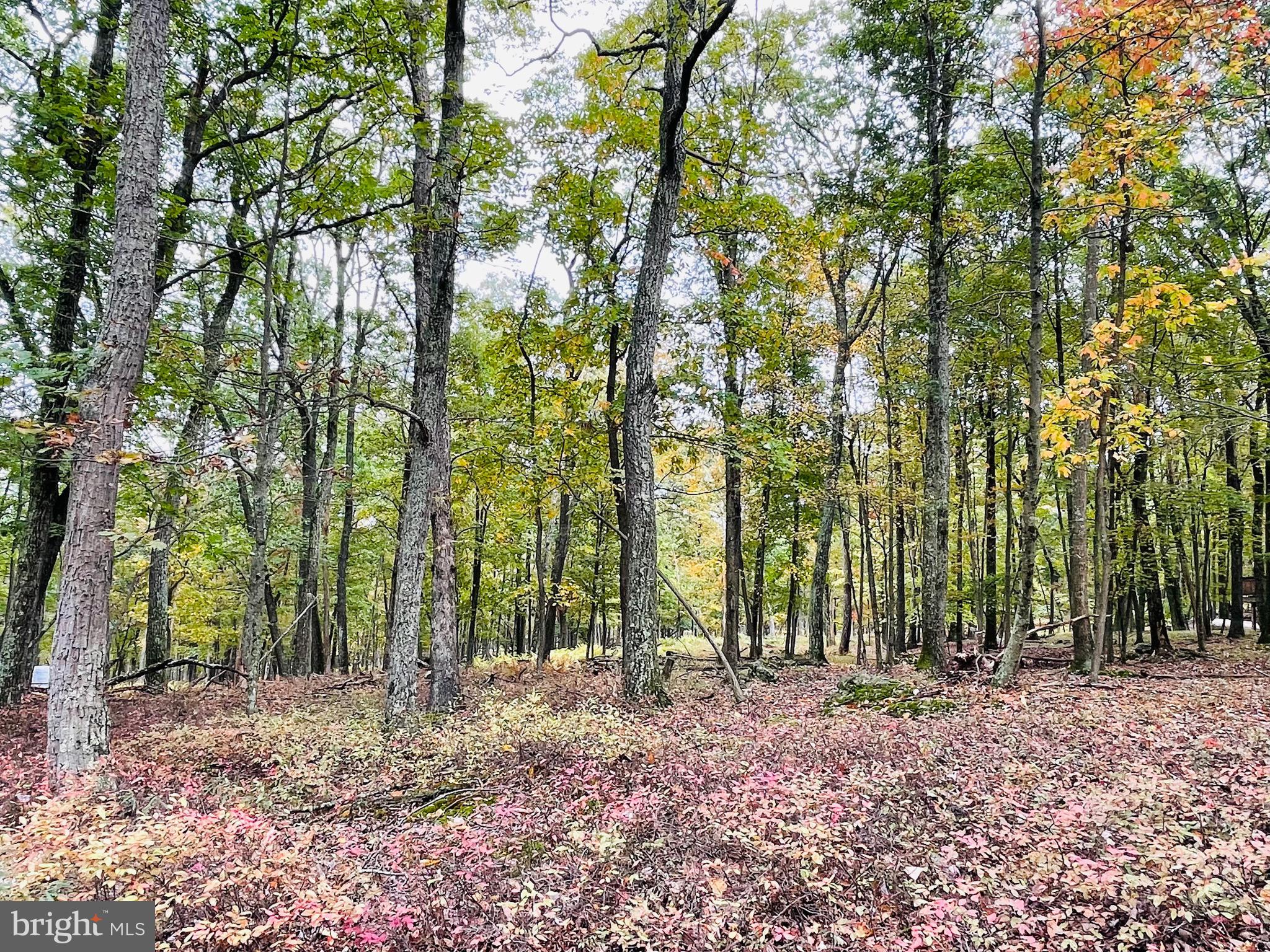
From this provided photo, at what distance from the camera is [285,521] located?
61.4ft

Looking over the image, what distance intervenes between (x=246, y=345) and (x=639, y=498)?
11420mm

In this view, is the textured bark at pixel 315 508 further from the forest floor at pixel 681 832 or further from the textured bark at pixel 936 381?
the textured bark at pixel 936 381

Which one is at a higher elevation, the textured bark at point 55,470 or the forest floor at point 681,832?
the textured bark at point 55,470

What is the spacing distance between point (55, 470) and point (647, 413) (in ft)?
30.8

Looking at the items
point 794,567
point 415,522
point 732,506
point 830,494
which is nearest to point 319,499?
point 415,522

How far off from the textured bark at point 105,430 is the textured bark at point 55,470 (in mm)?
4515

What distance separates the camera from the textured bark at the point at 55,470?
380 inches

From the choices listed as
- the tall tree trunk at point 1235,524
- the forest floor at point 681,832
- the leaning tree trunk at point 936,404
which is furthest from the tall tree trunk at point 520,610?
the tall tree trunk at point 1235,524

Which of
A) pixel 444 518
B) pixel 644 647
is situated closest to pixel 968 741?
pixel 644 647

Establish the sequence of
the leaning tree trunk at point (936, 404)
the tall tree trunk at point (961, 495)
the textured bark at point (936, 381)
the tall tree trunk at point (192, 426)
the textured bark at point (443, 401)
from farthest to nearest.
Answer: the tall tree trunk at point (961, 495) < the leaning tree trunk at point (936, 404) < the textured bark at point (936, 381) < the tall tree trunk at point (192, 426) < the textured bark at point (443, 401)

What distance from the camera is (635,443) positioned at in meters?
9.12

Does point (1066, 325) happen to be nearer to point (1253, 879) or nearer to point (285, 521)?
point (1253, 879)

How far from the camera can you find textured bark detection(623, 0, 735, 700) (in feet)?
29.4

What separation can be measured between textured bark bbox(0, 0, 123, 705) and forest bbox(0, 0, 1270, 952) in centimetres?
8
